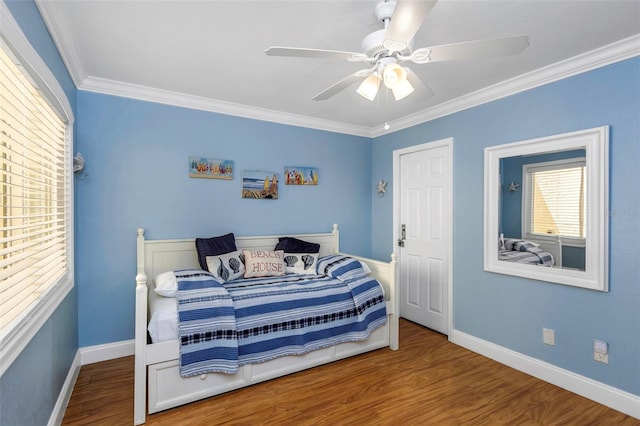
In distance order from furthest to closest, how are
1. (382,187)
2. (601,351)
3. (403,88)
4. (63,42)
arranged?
1. (382,187)
2. (601,351)
3. (63,42)
4. (403,88)

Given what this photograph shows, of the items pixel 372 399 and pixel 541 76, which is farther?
pixel 541 76

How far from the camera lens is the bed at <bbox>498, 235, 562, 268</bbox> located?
2516 millimetres

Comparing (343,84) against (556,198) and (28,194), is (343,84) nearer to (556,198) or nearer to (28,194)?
(28,194)

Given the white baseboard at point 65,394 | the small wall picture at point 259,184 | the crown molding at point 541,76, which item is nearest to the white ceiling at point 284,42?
the crown molding at point 541,76

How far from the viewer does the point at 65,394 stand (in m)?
2.17

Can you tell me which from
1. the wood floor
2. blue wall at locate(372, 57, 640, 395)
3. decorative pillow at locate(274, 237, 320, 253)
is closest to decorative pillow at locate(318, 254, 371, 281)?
decorative pillow at locate(274, 237, 320, 253)

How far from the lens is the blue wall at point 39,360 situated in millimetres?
1299

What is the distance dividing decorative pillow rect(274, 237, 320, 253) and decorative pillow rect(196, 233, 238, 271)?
53 centimetres

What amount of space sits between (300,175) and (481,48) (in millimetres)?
2618

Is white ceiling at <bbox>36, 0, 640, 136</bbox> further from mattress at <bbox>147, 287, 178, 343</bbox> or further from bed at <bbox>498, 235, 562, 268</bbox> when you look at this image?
mattress at <bbox>147, 287, 178, 343</bbox>

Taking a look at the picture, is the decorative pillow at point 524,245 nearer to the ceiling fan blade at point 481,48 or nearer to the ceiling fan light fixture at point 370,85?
the ceiling fan blade at point 481,48

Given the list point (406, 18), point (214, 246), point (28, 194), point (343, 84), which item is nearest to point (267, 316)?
point (214, 246)

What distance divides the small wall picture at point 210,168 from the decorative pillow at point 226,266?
0.84 m

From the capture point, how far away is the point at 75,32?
204 centimetres
